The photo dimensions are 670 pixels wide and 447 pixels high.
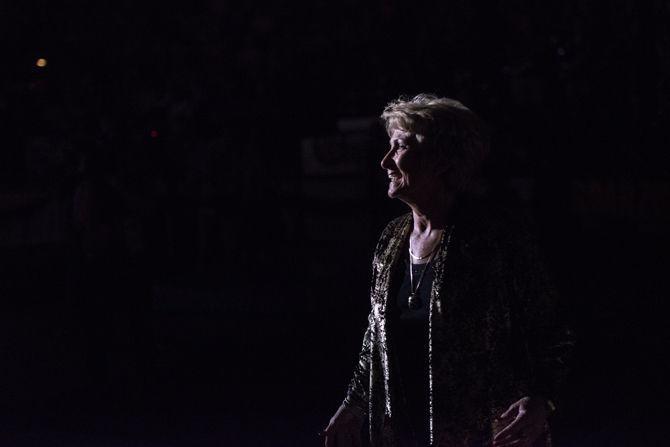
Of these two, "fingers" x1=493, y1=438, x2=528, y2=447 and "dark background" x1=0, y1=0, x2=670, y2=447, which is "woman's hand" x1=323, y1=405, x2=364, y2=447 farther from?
"dark background" x1=0, y1=0, x2=670, y2=447

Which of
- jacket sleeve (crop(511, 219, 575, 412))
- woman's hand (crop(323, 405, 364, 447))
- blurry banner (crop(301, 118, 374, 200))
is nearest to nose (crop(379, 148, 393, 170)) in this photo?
jacket sleeve (crop(511, 219, 575, 412))

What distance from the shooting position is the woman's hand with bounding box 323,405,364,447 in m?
3.25

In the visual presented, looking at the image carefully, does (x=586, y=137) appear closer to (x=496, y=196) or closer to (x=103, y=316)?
(x=496, y=196)

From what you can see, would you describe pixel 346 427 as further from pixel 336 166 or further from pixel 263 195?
pixel 336 166

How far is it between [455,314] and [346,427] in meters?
0.63

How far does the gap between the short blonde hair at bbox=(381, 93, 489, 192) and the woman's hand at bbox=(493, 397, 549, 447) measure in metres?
0.63

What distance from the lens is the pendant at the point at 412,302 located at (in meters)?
2.96

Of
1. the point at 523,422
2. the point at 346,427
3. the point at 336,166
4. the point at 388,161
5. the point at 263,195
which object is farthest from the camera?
the point at 336,166

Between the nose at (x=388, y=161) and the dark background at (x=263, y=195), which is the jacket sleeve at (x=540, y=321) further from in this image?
the dark background at (x=263, y=195)

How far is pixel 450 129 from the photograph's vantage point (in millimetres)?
2986

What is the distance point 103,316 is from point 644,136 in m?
7.90

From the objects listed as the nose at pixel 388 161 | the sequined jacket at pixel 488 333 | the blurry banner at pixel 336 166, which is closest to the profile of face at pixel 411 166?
the nose at pixel 388 161

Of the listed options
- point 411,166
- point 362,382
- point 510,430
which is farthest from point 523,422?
point 411,166

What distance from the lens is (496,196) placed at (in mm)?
12672
